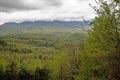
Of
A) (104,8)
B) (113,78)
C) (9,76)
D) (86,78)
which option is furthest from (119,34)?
(9,76)

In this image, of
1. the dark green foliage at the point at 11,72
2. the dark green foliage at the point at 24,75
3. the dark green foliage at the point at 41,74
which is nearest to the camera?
the dark green foliage at the point at 11,72

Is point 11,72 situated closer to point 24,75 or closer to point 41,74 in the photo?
point 24,75

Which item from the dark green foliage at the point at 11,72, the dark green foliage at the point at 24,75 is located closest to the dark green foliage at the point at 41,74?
the dark green foliage at the point at 24,75

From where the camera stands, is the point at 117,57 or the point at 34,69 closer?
the point at 117,57

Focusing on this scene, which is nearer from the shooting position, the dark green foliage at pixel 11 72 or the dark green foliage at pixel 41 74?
the dark green foliage at pixel 11 72

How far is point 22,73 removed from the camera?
7112 cm

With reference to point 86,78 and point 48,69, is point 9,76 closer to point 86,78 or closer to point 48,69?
point 48,69

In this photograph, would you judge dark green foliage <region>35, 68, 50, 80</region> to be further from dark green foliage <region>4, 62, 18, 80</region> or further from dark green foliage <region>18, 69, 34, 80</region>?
dark green foliage <region>4, 62, 18, 80</region>

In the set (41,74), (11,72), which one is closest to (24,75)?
(11,72)

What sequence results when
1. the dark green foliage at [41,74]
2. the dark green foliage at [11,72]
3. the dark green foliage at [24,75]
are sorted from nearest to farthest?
1. the dark green foliage at [11,72]
2. the dark green foliage at [24,75]
3. the dark green foliage at [41,74]

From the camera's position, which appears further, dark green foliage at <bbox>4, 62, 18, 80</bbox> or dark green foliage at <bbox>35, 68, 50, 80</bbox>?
dark green foliage at <bbox>35, 68, 50, 80</bbox>

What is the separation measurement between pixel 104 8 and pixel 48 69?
63.5 m

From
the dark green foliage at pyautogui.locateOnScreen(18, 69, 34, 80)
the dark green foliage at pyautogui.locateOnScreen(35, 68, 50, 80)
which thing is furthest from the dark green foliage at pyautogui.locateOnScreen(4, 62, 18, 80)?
the dark green foliage at pyautogui.locateOnScreen(35, 68, 50, 80)

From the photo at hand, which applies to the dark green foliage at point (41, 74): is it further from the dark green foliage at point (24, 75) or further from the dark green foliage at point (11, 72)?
the dark green foliage at point (11, 72)
